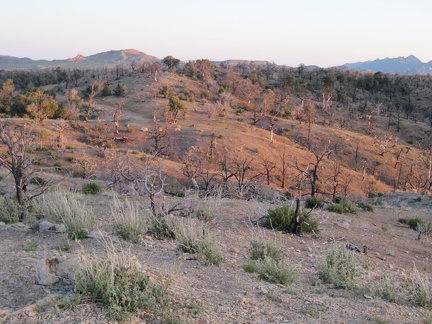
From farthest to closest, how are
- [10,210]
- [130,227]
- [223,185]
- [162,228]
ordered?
[223,185]
[10,210]
[162,228]
[130,227]

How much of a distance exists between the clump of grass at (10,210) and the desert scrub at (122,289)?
4.46 metres

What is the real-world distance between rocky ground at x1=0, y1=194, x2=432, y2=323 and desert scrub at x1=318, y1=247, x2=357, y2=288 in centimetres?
16

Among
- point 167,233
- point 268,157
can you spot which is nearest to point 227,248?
point 167,233

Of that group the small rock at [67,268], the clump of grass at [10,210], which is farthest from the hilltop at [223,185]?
the clump of grass at [10,210]

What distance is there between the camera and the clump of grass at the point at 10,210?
Result: 825cm

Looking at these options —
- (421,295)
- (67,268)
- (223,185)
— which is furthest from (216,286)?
(223,185)

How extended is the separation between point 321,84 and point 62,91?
48693 mm

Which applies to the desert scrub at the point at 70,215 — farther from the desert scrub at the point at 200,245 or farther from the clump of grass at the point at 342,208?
the clump of grass at the point at 342,208

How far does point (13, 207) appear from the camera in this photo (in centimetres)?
862

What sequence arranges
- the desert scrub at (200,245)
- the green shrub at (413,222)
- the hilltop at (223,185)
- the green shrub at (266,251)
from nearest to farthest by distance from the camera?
the hilltop at (223,185) < the desert scrub at (200,245) < the green shrub at (266,251) < the green shrub at (413,222)

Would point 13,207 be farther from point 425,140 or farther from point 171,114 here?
point 425,140

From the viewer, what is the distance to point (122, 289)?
14.0ft

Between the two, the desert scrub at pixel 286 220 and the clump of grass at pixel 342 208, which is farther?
the clump of grass at pixel 342 208

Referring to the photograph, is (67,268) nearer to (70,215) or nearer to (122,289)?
(122,289)
